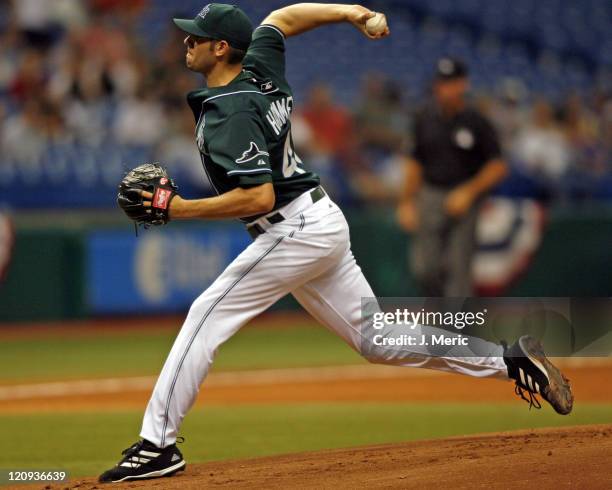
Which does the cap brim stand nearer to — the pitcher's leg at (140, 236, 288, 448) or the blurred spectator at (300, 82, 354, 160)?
the pitcher's leg at (140, 236, 288, 448)

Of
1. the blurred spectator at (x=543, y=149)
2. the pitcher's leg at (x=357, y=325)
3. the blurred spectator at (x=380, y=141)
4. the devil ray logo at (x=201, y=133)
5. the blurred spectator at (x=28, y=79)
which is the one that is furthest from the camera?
the blurred spectator at (x=543, y=149)

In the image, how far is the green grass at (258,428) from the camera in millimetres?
5988

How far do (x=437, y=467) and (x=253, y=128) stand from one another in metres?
1.57

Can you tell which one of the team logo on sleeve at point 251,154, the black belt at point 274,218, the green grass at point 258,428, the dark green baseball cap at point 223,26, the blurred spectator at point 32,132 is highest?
the dark green baseball cap at point 223,26

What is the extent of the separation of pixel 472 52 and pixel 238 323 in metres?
13.3

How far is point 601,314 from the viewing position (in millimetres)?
8414

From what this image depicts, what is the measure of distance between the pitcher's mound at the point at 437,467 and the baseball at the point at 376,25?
6.28ft

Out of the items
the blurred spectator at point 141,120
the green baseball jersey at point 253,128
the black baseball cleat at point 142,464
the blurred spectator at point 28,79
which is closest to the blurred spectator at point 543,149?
the blurred spectator at point 141,120

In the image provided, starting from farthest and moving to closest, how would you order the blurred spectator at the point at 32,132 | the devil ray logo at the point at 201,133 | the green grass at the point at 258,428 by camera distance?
the blurred spectator at the point at 32,132
the green grass at the point at 258,428
the devil ray logo at the point at 201,133

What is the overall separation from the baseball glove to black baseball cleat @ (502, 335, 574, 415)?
1.72 meters

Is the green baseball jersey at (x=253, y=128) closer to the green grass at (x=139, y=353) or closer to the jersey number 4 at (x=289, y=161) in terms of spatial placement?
the jersey number 4 at (x=289, y=161)

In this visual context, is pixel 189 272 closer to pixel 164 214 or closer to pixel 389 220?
pixel 389 220

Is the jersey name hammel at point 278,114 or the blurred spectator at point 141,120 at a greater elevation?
the jersey name hammel at point 278,114

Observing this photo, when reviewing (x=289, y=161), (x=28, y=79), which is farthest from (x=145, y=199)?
(x=28, y=79)
